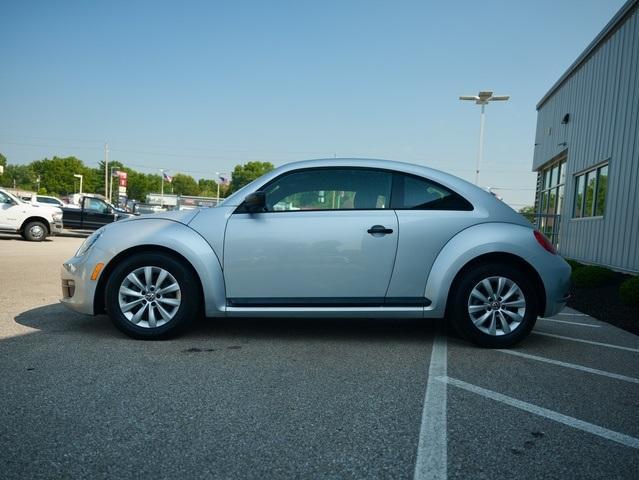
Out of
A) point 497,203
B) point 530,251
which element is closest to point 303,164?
point 497,203

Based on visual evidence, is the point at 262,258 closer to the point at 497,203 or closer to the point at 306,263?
the point at 306,263

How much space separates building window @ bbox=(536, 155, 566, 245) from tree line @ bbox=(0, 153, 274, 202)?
88.3 meters

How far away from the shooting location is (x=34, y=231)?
1608cm

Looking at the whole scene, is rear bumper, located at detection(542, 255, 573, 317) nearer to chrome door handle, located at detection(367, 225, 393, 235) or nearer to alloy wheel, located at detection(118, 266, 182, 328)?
chrome door handle, located at detection(367, 225, 393, 235)

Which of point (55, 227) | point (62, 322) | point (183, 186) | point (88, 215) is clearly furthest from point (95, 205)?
point (183, 186)

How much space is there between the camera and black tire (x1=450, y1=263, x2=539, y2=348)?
408 centimetres

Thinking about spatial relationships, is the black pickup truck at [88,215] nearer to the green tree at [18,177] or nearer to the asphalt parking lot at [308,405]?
the asphalt parking lot at [308,405]

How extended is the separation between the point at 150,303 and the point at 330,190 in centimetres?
191

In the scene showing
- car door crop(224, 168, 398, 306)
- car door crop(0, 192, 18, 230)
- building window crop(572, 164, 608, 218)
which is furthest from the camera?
car door crop(0, 192, 18, 230)

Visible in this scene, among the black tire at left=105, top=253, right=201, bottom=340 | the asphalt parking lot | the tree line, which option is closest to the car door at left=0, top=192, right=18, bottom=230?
the asphalt parking lot

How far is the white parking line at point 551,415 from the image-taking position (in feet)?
7.86

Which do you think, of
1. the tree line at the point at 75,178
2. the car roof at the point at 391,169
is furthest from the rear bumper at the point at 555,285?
the tree line at the point at 75,178

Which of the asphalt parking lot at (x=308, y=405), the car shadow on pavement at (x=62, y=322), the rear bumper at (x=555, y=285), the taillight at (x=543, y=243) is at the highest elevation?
the taillight at (x=543, y=243)

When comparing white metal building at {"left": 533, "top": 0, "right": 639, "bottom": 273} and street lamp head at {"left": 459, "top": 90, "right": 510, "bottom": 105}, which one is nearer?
white metal building at {"left": 533, "top": 0, "right": 639, "bottom": 273}
